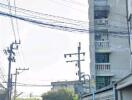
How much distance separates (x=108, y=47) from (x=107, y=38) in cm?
71

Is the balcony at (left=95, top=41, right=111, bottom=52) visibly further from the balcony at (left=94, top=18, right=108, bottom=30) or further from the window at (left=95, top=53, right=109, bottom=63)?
the balcony at (left=94, top=18, right=108, bottom=30)

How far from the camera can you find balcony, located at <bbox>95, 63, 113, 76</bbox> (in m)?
28.5

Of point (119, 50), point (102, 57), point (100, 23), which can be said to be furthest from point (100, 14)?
point (102, 57)

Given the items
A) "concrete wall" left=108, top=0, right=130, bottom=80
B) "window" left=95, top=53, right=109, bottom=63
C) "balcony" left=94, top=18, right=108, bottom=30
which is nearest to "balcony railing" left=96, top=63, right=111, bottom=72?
"window" left=95, top=53, right=109, bottom=63

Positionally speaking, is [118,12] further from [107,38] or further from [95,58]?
[95,58]

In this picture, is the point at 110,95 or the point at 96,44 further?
the point at 96,44

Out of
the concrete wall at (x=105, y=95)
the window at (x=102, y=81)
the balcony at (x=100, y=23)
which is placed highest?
the balcony at (x=100, y=23)

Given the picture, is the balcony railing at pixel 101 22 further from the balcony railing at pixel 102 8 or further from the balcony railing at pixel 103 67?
the balcony railing at pixel 103 67

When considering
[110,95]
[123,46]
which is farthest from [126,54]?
[110,95]

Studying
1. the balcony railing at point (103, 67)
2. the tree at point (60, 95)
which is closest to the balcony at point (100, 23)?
the balcony railing at point (103, 67)

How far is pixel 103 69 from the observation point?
28.7 meters

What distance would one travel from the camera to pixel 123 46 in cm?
2927

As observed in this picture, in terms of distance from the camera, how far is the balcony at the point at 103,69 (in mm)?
28536

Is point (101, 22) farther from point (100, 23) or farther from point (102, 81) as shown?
point (102, 81)
